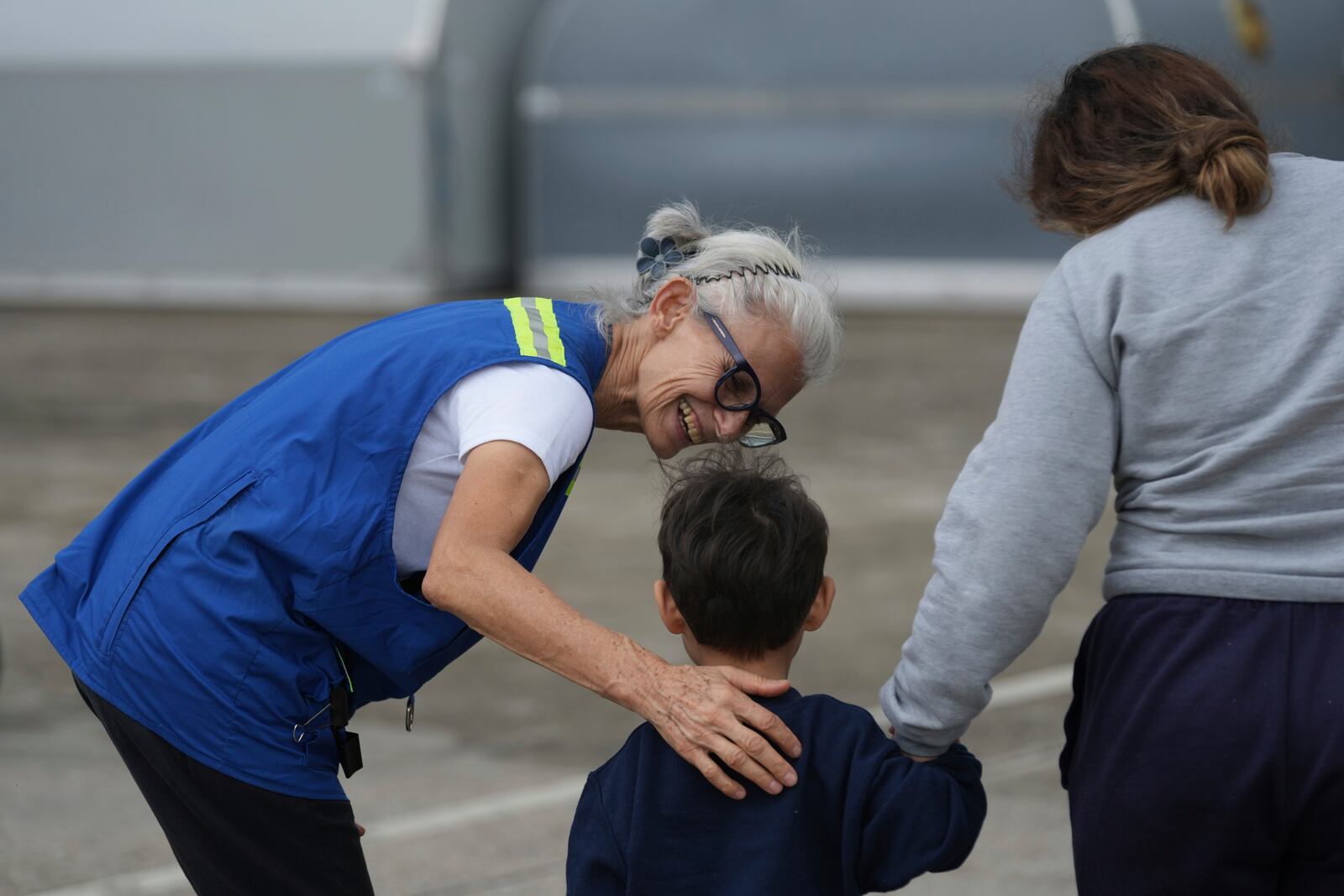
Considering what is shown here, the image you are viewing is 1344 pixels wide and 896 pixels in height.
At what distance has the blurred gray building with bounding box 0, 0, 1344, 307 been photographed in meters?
16.3

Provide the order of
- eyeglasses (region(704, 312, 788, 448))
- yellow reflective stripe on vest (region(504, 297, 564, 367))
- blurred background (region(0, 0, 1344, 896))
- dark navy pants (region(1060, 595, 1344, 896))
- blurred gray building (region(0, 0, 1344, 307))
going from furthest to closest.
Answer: blurred gray building (region(0, 0, 1344, 307))
blurred background (region(0, 0, 1344, 896))
eyeglasses (region(704, 312, 788, 448))
yellow reflective stripe on vest (region(504, 297, 564, 367))
dark navy pants (region(1060, 595, 1344, 896))

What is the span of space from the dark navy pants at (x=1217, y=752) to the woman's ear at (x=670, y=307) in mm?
762

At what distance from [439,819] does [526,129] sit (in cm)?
1447

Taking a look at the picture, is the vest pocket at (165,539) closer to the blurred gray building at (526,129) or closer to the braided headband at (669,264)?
the braided headband at (669,264)

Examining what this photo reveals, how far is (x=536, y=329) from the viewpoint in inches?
83.9

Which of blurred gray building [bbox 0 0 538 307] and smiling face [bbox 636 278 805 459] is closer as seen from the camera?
smiling face [bbox 636 278 805 459]

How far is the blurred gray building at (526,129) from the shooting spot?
53.4ft

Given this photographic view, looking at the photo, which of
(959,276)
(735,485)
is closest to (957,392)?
(959,276)

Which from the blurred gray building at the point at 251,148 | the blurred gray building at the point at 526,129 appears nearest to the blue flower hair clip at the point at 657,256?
the blurred gray building at the point at 526,129

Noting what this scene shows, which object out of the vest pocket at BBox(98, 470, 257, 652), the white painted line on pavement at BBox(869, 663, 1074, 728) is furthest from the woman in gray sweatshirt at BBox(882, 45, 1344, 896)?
the white painted line on pavement at BBox(869, 663, 1074, 728)

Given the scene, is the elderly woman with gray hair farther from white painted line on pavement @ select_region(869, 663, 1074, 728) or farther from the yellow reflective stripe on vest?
white painted line on pavement @ select_region(869, 663, 1074, 728)

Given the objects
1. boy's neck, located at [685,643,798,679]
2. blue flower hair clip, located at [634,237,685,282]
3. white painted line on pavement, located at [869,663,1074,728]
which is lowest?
white painted line on pavement, located at [869,663,1074,728]

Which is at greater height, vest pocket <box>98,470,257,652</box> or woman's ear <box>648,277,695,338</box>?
woman's ear <box>648,277,695,338</box>

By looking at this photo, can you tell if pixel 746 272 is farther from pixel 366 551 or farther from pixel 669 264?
pixel 366 551
